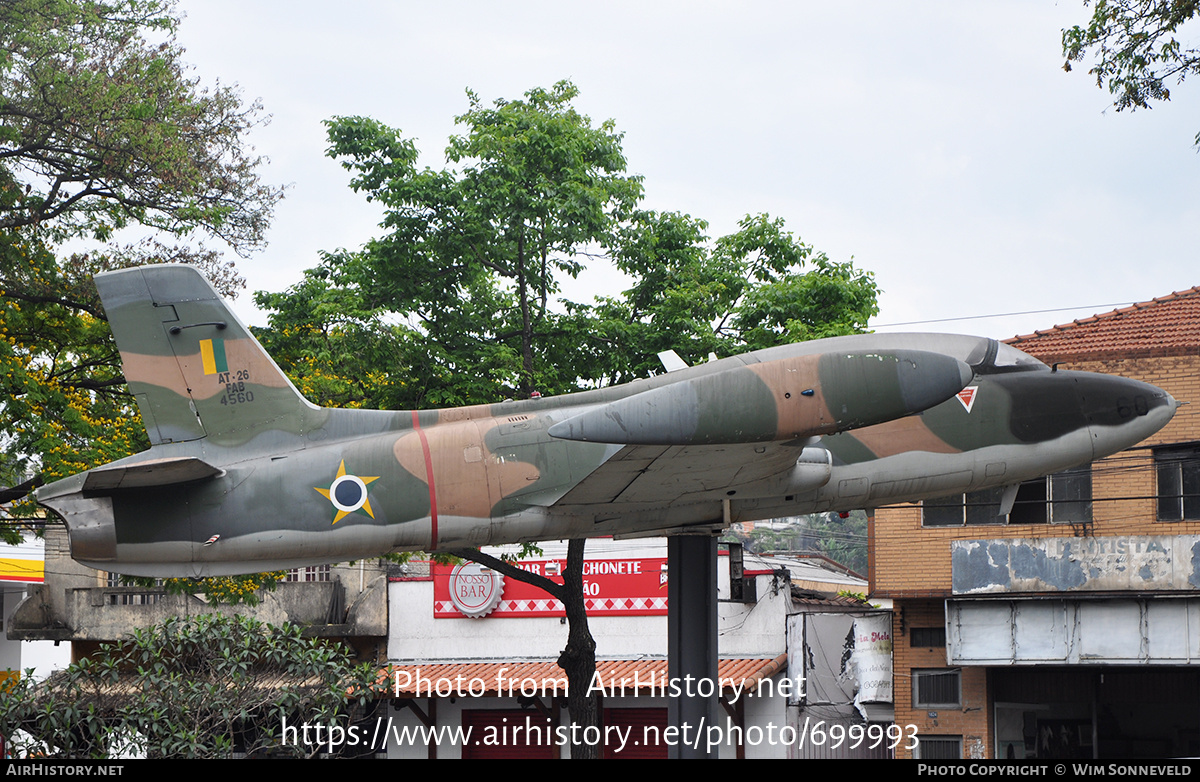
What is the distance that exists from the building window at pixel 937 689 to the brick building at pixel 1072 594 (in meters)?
0.03

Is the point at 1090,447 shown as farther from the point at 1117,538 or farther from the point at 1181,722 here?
the point at 1181,722

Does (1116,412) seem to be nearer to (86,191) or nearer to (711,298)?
(711,298)

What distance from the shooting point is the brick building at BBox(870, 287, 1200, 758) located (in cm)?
2208

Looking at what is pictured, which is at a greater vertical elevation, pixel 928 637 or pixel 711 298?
pixel 711 298

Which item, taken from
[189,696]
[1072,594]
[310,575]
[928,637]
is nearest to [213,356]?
[189,696]

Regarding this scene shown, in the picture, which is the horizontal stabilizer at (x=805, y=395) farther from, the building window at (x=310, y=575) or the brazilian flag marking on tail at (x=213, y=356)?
the building window at (x=310, y=575)

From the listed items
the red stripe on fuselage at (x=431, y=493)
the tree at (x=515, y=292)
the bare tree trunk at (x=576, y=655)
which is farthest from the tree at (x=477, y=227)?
the red stripe on fuselage at (x=431, y=493)

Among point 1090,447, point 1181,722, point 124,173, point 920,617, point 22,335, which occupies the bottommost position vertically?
point 1181,722

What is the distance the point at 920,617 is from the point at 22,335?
63.1 ft

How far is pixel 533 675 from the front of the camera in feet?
92.5

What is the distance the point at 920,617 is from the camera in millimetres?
24625

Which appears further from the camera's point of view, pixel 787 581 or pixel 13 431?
pixel 787 581

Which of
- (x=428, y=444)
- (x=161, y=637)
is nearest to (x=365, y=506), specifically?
(x=428, y=444)

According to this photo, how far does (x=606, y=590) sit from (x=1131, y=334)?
14204mm
